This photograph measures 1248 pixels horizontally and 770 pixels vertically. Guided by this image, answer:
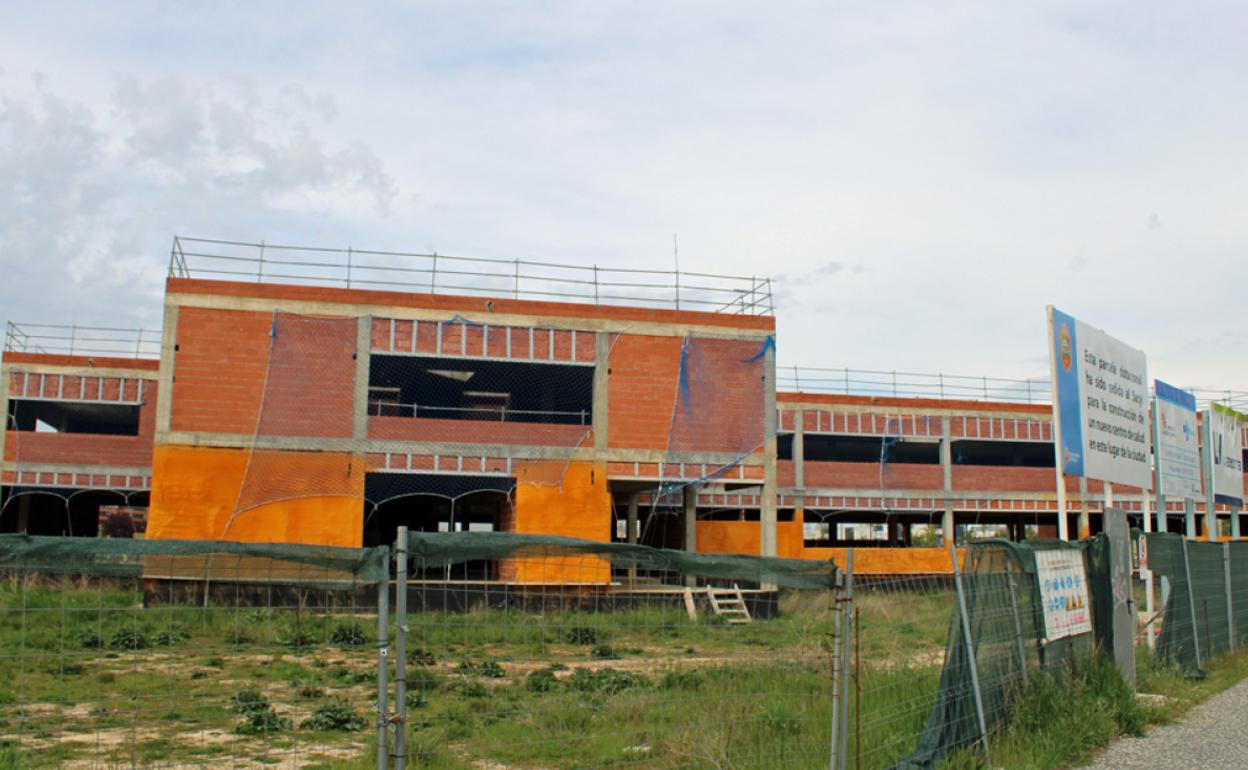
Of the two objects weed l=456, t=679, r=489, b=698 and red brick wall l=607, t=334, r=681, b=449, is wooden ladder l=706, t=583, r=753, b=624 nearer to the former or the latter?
red brick wall l=607, t=334, r=681, b=449

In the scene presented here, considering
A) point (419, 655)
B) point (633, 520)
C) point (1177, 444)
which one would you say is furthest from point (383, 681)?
point (633, 520)

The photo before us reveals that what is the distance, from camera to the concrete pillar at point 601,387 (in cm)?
2781

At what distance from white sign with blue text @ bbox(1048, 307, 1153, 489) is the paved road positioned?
11.9ft

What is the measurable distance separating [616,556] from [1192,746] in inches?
255

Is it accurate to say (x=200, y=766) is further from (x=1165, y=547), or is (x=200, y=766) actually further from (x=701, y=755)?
(x=1165, y=547)

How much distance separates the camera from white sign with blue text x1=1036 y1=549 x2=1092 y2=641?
35.1 ft

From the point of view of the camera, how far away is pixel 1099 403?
15.5 meters

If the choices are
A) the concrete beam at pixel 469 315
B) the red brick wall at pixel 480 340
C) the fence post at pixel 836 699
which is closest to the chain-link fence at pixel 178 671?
the fence post at pixel 836 699

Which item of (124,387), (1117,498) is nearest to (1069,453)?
(124,387)

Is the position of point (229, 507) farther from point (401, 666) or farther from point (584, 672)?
point (401, 666)

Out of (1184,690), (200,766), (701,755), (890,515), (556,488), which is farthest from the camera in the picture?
(890,515)

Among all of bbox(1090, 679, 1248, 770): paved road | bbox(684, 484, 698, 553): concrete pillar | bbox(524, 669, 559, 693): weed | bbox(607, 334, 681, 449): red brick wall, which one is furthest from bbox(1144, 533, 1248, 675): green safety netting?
bbox(684, 484, 698, 553): concrete pillar

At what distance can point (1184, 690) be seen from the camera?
12.9 m

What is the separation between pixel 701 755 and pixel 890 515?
141ft
